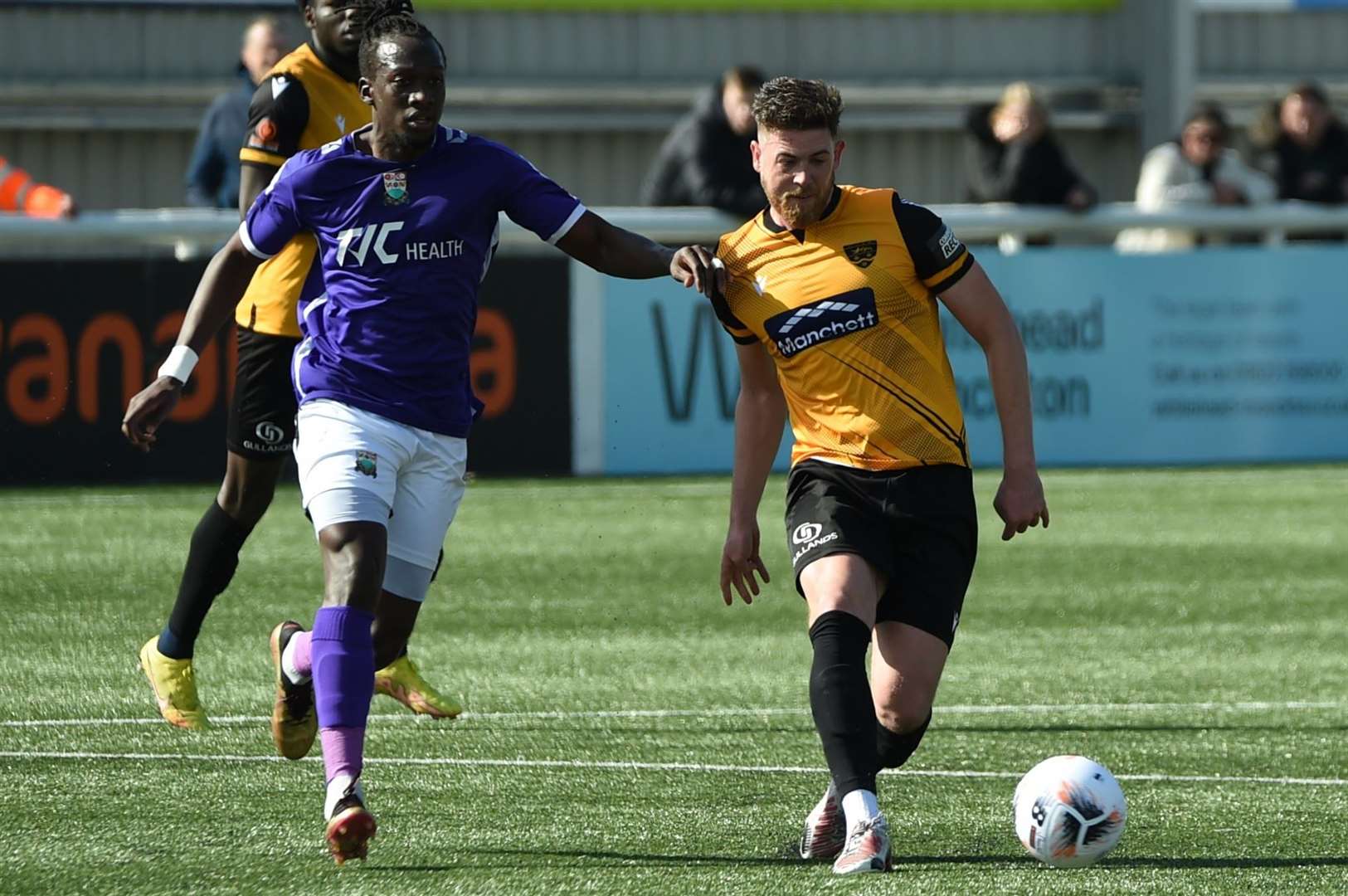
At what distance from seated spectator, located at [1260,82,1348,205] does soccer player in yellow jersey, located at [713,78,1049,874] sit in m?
11.1

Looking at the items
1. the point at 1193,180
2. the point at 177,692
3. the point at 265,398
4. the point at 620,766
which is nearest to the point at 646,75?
the point at 1193,180

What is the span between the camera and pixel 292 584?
9.88 m

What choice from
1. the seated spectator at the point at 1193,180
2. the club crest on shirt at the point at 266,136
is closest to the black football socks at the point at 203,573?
the club crest on shirt at the point at 266,136

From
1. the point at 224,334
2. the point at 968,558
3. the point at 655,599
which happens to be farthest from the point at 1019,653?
the point at 224,334

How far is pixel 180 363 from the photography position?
18.2 ft

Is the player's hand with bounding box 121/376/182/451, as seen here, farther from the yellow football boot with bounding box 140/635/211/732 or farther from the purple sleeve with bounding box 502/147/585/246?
the yellow football boot with bounding box 140/635/211/732

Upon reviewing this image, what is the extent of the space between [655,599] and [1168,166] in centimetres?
705

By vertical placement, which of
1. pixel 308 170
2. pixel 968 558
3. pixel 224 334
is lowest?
pixel 224 334

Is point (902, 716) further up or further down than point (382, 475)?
further down

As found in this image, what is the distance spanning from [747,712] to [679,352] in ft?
23.9

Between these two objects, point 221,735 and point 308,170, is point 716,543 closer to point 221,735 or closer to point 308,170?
point 221,735

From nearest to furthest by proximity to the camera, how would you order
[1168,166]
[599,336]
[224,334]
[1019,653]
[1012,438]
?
[1012,438] → [1019,653] → [224,334] → [599,336] → [1168,166]

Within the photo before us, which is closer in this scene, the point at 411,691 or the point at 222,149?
the point at 411,691

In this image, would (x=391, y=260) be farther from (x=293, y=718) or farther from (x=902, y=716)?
(x=902, y=716)
